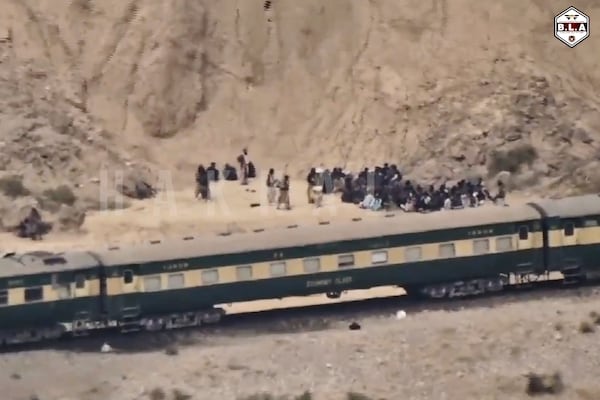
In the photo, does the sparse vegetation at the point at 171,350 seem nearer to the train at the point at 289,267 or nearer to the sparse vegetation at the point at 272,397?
the train at the point at 289,267

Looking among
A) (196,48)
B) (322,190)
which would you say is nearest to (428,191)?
(322,190)

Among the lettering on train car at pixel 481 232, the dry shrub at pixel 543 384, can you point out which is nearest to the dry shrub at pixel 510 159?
the lettering on train car at pixel 481 232

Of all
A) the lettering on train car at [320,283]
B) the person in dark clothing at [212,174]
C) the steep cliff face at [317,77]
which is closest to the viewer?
the lettering on train car at [320,283]

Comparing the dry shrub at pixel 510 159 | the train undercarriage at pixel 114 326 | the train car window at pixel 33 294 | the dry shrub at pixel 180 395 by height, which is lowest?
the dry shrub at pixel 180 395

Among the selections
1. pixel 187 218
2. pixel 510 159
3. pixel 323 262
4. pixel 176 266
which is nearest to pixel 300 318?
pixel 323 262

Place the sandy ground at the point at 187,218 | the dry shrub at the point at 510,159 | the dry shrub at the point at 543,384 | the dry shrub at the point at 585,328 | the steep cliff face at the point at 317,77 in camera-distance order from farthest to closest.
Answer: the steep cliff face at the point at 317,77 → the dry shrub at the point at 510,159 → the sandy ground at the point at 187,218 → the dry shrub at the point at 585,328 → the dry shrub at the point at 543,384

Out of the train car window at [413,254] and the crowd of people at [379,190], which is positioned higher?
the crowd of people at [379,190]
